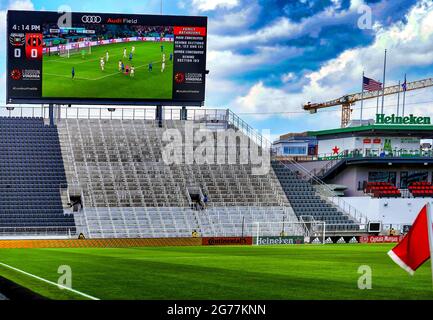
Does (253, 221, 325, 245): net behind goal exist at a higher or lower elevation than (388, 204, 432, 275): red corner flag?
lower

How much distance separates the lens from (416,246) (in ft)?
24.2

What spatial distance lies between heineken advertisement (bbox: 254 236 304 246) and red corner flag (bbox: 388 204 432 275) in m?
28.7

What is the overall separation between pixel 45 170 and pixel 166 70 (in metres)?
Result: 9.00

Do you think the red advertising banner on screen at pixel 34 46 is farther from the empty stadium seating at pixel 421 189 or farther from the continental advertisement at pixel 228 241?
the empty stadium seating at pixel 421 189

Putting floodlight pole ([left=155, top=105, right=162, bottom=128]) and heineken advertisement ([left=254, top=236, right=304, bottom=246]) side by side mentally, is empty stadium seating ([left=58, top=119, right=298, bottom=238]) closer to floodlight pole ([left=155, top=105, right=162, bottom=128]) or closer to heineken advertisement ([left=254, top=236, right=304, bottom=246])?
floodlight pole ([left=155, top=105, right=162, bottom=128])

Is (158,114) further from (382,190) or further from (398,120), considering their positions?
(398,120)

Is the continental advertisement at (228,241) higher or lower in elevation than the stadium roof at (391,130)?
lower

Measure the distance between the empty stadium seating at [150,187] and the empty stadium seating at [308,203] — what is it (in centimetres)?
61

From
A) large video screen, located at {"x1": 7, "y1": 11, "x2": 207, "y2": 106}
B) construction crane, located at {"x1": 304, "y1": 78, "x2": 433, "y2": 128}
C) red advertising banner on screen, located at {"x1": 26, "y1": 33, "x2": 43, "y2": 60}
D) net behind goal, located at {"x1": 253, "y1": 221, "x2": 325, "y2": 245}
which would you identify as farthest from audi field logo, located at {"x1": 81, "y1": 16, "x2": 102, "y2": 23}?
net behind goal, located at {"x1": 253, "y1": 221, "x2": 325, "y2": 245}

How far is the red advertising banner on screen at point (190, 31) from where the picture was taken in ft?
137

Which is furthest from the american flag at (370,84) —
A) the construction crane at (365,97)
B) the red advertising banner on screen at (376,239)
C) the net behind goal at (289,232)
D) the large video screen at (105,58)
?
the large video screen at (105,58)

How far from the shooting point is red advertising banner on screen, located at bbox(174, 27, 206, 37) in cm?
4184

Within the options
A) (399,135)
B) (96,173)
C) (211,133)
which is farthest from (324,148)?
(96,173)

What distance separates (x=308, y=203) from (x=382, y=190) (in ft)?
19.0
